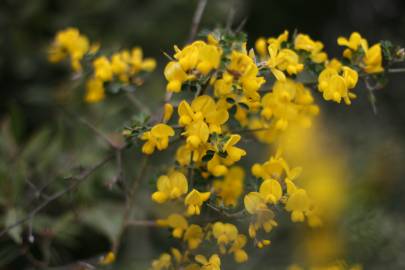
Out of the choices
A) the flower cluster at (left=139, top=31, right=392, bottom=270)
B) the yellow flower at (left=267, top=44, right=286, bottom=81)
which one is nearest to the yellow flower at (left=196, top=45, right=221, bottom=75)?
the flower cluster at (left=139, top=31, right=392, bottom=270)

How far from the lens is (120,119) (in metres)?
1.78

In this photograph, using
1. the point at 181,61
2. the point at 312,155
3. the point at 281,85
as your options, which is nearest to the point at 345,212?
the point at 312,155

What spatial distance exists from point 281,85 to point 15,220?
0.71 m

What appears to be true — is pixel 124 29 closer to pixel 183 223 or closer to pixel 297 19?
pixel 297 19

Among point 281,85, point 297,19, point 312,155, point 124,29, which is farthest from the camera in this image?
point 297,19

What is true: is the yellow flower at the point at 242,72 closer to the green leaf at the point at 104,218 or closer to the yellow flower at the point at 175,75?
the yellow flower at the point at 175,75

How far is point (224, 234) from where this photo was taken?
0.96m

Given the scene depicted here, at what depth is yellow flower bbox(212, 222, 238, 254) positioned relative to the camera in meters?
0.95

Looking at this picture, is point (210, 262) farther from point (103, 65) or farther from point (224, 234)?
point (103, 65)

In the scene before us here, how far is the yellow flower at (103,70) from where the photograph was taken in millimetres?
1164

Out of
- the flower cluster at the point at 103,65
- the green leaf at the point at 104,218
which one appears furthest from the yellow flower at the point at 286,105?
the green leaf at the point at 104,218

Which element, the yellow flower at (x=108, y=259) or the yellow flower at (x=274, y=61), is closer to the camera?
the yellow flower at (x=274, y=61)

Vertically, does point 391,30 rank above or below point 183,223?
above

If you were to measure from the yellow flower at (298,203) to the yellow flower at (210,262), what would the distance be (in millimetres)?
137
